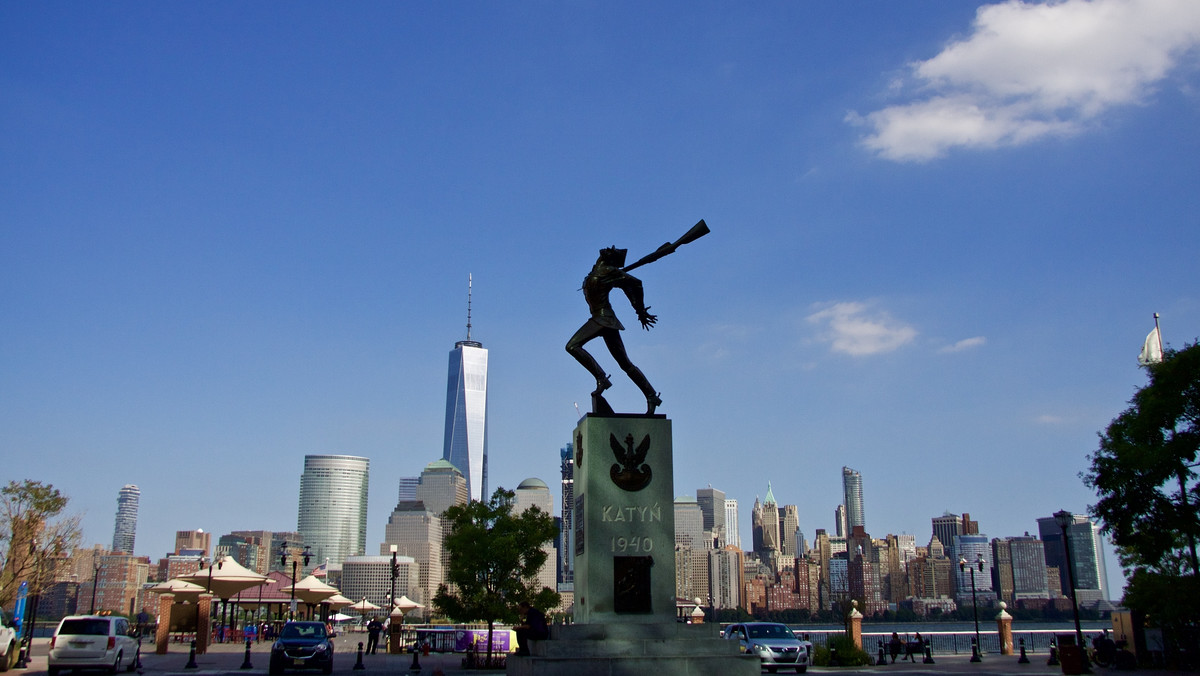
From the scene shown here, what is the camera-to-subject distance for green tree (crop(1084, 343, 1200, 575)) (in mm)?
24562

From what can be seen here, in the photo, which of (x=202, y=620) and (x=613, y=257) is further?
(x=202, y=620)

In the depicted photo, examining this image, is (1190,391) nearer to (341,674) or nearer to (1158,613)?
(1158,613)

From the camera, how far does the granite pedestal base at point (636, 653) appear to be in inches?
470

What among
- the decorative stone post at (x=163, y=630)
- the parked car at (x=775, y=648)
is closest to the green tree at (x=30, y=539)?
the decorative stone post at (x=163, y=630)

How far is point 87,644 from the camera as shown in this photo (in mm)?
22000

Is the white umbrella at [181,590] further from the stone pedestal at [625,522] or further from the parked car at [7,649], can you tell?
the stone pedestal at [625,522]

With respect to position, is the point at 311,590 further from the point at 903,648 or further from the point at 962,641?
the point at 962,641

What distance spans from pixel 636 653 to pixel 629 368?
4.52 metres

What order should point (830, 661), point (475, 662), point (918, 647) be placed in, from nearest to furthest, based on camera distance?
point (830, 661), point (475, 662), point (918, 647)

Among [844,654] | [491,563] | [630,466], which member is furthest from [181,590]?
[630,466]

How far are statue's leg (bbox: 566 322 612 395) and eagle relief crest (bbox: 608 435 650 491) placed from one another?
3.88 ft

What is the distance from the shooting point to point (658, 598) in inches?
523

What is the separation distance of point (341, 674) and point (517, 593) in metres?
7.52

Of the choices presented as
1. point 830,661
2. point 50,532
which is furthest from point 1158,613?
point 50,532
